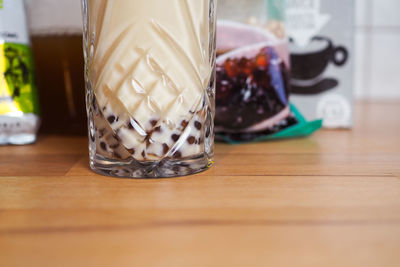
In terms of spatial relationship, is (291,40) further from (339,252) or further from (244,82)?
(339,252)

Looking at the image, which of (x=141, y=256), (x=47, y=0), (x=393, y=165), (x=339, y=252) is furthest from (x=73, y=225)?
(x=47, y=0)

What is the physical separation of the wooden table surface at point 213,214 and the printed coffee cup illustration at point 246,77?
109 mm

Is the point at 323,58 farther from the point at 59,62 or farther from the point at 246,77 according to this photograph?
the point at 59,62

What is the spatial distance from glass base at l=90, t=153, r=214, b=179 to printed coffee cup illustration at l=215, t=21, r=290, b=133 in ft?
0.62

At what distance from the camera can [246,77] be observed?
582 mm

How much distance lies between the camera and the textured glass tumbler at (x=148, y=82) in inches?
14.5

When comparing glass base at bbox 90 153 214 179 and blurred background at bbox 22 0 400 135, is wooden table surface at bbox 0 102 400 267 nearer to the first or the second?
glass base at bbox 90 153 214 179

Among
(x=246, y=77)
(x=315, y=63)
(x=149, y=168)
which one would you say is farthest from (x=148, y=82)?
(x=315, y=63)

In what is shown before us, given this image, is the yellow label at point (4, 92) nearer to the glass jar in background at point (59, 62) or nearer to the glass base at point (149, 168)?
the glass jar in background at point (59, 62)

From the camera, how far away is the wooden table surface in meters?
0.23

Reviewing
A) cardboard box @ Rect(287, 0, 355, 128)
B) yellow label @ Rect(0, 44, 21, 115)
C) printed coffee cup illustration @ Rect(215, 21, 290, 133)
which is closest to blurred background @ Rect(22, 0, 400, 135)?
yellow label @ Rect(0, 44, 21, 115)

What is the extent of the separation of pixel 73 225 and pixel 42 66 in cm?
44

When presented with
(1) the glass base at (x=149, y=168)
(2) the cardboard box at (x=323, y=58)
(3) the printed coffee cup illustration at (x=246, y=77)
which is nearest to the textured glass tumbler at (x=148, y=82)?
(1) the glass base at (x=149, y=168)

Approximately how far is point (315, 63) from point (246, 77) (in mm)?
187
